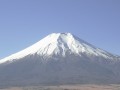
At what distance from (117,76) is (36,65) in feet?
120

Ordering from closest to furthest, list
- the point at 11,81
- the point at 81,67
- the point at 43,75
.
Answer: the point at 11,81 → the point at 43,75 → the point at 81,67

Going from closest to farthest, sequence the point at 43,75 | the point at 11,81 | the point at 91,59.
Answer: the point at 11,81, the point at 43,75, the point at 91,59

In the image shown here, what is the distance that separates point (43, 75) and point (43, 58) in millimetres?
28069

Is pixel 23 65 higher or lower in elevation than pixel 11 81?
higher

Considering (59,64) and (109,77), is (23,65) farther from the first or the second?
(109,77)

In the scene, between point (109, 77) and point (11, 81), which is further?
point (109, 77)

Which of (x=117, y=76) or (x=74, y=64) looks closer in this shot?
(x=117, y=76)

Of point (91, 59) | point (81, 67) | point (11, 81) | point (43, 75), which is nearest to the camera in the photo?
point (11, 81)

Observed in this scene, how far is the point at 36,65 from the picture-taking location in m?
188

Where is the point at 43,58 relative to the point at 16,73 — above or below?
above

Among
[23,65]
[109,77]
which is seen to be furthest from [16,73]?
[109,77]

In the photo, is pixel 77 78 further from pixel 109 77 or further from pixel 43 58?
pixel 43 58

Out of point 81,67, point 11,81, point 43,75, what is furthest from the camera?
point 81,67

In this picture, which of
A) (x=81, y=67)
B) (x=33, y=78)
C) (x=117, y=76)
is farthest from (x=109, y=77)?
(x=33, y=78)
